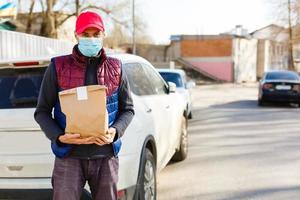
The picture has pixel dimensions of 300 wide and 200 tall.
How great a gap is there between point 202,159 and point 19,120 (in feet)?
15.0

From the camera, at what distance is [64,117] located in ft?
10.4

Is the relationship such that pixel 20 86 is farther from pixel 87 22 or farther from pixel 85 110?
pixel 85 110

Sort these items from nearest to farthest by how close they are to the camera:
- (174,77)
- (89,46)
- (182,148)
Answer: (89,46) < (182,148) < (174,77)

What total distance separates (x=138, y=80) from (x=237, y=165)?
3051mm

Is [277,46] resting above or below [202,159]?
above

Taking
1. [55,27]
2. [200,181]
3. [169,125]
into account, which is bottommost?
[200,181]

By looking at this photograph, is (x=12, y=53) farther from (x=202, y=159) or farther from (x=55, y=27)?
(x=55, y=27)

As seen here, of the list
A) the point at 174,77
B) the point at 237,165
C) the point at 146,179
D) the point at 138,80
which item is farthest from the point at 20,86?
the point at 174,77

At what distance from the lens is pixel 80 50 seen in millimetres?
3148

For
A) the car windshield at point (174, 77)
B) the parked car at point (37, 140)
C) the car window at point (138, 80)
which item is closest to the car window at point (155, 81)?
the car window at point (138, 80)

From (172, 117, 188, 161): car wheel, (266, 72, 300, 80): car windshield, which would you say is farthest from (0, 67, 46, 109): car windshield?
(266, 72, 300, 80): car windshield

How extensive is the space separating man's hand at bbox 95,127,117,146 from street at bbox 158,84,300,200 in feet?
9.51

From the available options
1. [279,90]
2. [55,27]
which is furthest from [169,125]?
[55,27]

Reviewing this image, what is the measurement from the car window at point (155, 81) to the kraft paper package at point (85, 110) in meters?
2.82
